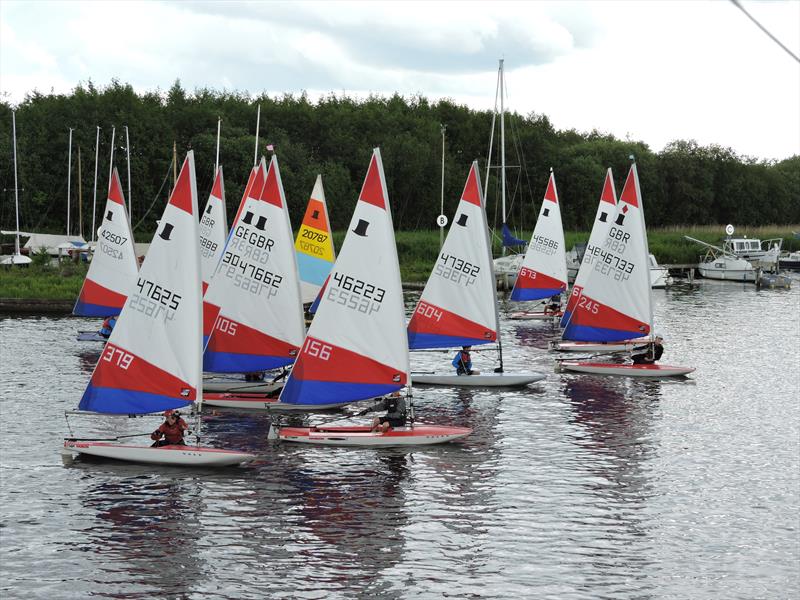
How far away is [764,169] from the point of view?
534 ft

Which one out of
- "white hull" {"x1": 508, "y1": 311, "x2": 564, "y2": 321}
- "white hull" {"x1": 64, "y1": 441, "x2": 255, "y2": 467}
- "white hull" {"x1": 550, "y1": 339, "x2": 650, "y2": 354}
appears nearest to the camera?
"white hull" {"x1": 64, "y1": 441, "x2": 255, "y2": 467}

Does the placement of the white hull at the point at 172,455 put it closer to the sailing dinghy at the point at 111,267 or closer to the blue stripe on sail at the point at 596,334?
the blue stripe on sail at the point at 596,334

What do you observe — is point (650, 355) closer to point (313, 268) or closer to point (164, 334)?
point (313, 268)

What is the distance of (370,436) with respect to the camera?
34.3 m

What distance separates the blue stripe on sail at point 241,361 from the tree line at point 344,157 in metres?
54.3

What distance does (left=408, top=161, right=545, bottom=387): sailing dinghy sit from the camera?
44.0 meters

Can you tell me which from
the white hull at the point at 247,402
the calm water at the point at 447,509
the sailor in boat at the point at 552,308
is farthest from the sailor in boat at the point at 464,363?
the sailor in boat at the point at 552,308

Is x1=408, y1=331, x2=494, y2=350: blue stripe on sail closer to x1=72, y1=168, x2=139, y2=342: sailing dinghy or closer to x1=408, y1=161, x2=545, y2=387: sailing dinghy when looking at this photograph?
x1=408, y1=161, x2=545, y2=387: sailing dinghy

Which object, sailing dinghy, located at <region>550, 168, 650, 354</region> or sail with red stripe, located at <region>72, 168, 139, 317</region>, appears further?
sail with red stripe, located at <region>72, 168, 139, 317</region>

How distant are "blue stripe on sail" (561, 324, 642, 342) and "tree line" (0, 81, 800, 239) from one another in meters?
40.3

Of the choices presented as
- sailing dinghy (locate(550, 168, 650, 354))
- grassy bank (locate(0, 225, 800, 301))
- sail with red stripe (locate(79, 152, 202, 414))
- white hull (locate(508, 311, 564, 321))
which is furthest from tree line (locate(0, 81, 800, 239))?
sail with red stripe (locate(79, 152, 202, 414))

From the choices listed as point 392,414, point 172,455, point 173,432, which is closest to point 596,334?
point 392,414

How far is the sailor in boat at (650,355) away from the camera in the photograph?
5097 cm

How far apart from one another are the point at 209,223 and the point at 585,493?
94.5 ft
